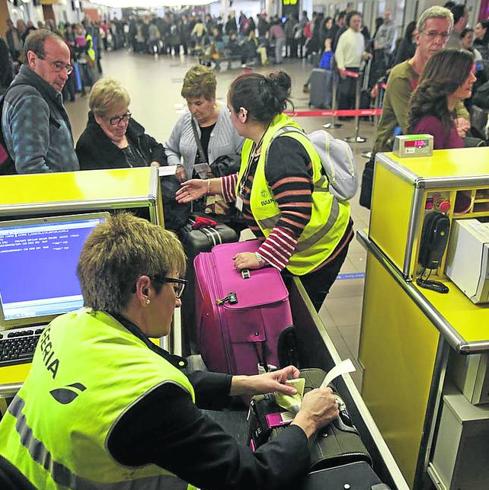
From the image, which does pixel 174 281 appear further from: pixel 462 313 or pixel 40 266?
pixel 462 313

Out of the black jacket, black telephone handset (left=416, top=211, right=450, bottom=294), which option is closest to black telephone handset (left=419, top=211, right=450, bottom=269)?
black telephone handset (left=416, top=211, right=450, bottom=294)

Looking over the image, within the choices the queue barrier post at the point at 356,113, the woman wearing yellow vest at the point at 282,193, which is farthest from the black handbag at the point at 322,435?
the queue barrier post at the point at 356,113

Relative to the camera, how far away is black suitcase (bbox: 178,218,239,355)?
2535 mm

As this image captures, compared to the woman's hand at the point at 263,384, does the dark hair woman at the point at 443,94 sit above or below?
above

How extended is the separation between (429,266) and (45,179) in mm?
1546

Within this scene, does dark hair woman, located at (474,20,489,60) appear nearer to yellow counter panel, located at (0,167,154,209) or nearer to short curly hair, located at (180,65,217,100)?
short curly hair, located at (180,65,217,100)

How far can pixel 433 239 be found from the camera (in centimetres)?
192

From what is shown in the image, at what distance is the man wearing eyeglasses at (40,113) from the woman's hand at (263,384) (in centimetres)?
160

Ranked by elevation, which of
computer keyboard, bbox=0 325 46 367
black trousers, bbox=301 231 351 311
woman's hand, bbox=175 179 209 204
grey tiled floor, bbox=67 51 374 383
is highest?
woman's hand, bbox=175 179 209 204

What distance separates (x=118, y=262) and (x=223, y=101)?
397 centimetres

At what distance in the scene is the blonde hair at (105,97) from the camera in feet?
8.64

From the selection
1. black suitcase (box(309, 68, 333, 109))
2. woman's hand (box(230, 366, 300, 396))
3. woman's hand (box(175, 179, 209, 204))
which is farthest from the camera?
black suitcase (box(309, 68, 333, 109))

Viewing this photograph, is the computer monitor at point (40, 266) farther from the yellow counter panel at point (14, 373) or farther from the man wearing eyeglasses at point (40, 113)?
the man wearing eyeglasses at point (40, 113)

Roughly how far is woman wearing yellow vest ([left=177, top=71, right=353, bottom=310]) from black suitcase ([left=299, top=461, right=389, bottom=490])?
3.02 feet
